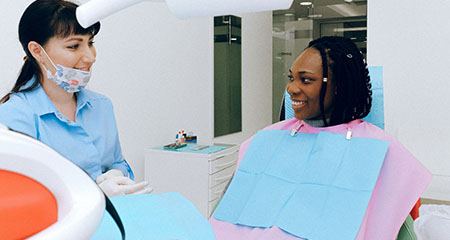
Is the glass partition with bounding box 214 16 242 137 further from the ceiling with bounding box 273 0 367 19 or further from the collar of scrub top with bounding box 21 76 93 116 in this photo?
the collar of scrub top with bounding box 21 76 93 116

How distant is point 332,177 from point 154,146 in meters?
1.98

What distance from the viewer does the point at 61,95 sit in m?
1.34

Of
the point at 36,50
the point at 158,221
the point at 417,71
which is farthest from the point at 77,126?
the point at 417,71

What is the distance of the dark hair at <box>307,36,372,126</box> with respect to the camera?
1.46 meters

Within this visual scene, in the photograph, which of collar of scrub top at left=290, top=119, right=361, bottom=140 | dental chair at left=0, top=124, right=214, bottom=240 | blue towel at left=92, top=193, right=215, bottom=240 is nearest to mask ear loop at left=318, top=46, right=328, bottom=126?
collar of scrub top at left=290, top=119, right=361, bottom=140

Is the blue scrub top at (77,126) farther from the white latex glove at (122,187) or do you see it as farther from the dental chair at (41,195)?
the dental chair at (41,195)

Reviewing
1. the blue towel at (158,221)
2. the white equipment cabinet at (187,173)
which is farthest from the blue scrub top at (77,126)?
the white equipment cabinet at (187,173)

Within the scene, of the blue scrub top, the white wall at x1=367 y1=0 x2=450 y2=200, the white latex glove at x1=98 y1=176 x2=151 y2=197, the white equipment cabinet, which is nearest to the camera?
the white latex glove at x1=98 y1=176 x2=151 y2=197

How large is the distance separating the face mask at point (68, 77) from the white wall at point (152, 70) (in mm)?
961

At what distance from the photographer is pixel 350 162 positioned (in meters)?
1.44

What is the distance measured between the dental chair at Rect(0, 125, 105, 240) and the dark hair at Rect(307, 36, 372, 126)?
1.27 metres

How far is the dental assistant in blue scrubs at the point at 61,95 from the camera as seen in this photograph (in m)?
1.21

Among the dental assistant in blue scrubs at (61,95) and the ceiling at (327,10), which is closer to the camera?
the dental assistant in blue scrubs at (61,95)

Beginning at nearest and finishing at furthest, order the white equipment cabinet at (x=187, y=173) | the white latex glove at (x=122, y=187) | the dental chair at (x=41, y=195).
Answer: the dental chair at (x=41, y=195) → the white latex glove at (x=122, y=187) → the white equipment cabinet at (x=187, y=173)
